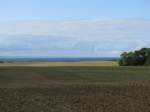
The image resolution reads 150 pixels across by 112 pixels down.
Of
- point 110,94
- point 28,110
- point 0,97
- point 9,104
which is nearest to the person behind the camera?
point 28,110

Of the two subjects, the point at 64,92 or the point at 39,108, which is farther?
A: the point at 64,92

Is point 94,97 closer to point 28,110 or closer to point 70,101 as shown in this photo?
point 70,101

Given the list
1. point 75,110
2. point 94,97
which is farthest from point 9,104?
point 94,97

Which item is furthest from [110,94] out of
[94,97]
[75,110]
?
[75,110]

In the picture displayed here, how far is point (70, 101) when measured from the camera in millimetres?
21734

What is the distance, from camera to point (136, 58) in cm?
10219

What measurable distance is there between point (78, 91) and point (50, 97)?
3.80 metres

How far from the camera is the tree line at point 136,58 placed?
329 ft

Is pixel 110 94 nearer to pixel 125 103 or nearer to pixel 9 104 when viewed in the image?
pixel 125 103

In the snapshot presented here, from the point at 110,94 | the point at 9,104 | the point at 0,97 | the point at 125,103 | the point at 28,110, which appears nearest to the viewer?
the point at 28,110

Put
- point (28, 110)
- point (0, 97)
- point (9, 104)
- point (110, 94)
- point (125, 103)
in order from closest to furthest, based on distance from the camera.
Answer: point (28, 110) → point (9, 104) → point (125, 103) → point (0, 97) → point (110, 94)

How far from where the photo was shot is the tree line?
329ft

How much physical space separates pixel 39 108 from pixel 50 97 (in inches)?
153

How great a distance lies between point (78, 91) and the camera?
87.3 feet
